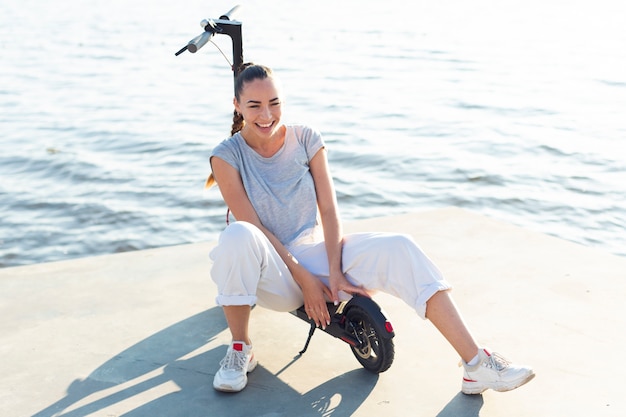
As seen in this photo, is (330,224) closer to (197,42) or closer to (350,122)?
(197,42)

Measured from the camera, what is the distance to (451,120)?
8.88 meters

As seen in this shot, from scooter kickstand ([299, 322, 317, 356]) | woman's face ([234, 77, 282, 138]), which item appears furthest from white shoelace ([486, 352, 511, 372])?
woman's face ([234, 77, 282, 138])

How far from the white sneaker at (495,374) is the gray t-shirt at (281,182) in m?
0.79

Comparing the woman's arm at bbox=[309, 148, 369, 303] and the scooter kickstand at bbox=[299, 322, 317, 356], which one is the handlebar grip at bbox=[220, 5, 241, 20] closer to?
the woman's arm at bbox=[309, 148, 369, 303]

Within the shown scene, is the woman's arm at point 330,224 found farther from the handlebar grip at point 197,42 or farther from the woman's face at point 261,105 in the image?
the handlebar grip at point 197,42

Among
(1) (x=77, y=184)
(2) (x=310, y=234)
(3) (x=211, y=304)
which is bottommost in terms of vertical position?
(1) (x=77, y=184)

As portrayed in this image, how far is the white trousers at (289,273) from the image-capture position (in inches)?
104

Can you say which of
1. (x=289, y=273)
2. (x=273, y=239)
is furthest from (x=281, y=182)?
(x=289, y=273)

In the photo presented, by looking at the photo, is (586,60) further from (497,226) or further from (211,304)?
(211,304)

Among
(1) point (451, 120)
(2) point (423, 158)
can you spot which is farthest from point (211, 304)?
(1) point (451, 120)

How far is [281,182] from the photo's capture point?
3020mm

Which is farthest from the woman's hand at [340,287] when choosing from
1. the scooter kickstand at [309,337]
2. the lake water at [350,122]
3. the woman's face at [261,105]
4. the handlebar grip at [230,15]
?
the lake water at [350,122]

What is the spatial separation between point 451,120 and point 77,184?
387 centimetres

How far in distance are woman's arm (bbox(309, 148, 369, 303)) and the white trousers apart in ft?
0.09
